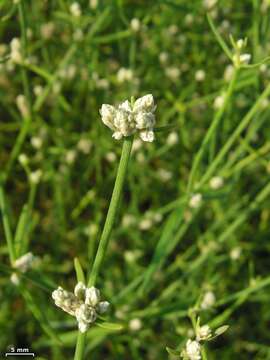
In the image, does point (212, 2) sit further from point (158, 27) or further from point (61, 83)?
point (61, 83)

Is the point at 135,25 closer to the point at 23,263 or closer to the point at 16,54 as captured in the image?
the point at 16,54

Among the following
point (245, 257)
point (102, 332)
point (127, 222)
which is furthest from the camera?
point (245, 257)

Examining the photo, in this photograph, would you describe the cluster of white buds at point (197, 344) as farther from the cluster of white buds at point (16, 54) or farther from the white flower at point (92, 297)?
the cluster of white buds at point (16, 54)

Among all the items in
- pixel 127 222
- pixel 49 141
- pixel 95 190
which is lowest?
pixel 127 222

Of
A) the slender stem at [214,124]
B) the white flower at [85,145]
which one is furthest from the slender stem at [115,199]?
the white flower at [85,145]

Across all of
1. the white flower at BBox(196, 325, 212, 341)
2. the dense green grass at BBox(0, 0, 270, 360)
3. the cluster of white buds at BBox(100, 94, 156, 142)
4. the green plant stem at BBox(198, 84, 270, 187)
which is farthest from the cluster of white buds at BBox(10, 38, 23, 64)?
the white flower at BBox(196, 325, 212, 341)

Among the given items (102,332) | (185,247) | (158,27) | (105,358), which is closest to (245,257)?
(185,247)
